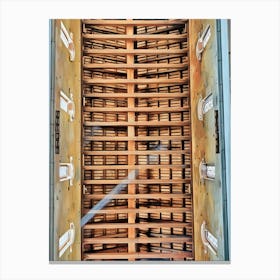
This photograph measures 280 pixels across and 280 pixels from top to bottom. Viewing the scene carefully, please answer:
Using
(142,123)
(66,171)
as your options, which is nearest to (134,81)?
(142,123)

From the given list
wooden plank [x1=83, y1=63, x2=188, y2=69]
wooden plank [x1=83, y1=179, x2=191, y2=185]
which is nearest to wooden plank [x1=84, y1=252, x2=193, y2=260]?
wooden plank [x1=83, y1=179, x2=191, y2=185]

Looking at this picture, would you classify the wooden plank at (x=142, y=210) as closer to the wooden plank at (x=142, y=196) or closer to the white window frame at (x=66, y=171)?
the wooden plank at (x=142, y=196)

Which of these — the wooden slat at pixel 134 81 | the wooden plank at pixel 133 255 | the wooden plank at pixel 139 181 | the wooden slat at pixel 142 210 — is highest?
the wooden slat at pixel 134 81

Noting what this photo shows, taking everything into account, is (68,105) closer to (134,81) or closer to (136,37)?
(134,81)

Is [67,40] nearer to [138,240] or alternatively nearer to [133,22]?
[133,22]

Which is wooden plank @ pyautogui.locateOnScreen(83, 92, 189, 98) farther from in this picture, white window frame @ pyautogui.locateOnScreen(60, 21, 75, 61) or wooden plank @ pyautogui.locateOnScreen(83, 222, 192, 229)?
wooden plank @ pyautogui.locateOnScreen(83, 222, 192, 229)

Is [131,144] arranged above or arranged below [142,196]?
above

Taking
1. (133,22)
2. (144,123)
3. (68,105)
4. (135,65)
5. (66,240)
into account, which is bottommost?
(66,240)

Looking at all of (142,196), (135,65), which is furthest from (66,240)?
(135,65)

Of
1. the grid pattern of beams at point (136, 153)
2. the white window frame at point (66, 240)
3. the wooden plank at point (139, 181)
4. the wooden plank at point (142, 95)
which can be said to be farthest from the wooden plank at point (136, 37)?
the white window frame at point (66, 240)

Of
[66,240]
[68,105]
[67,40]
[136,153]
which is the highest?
[67,40]
